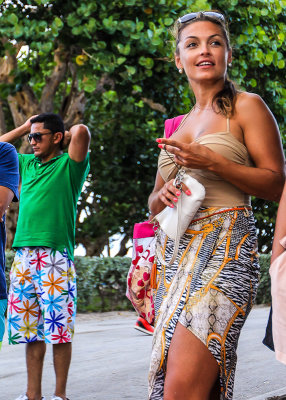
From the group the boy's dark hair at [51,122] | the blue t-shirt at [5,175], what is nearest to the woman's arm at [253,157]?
the blue t-shirt at [5,175]

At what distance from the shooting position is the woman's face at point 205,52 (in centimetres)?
304

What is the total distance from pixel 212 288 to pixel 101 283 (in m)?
12.4

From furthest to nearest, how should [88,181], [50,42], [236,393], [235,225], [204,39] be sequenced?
[88,181] < [50,42] < [236,393] < [204,39] < [235,225]

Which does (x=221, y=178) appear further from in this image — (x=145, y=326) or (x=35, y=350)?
(x=35, y=350)

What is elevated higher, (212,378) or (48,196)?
(48,196)

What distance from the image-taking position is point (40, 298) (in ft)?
15.6

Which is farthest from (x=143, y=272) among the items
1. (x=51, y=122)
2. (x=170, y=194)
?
(x=51, y=122)

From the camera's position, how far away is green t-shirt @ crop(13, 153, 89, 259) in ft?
15.7

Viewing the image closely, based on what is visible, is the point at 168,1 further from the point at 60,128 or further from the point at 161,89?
the point at 60,128

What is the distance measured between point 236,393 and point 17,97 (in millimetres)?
8847

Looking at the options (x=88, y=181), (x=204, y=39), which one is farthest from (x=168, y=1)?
(x=88, y=181)

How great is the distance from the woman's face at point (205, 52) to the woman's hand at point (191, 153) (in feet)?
1.43

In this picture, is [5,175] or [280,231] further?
[5,175]

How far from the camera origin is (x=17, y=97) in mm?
13195
